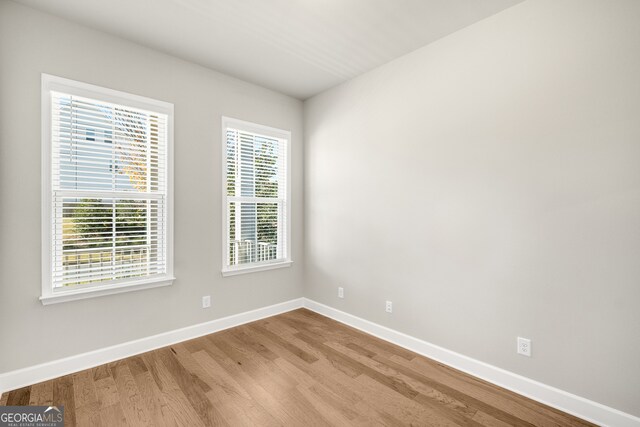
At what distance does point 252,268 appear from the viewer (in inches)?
136

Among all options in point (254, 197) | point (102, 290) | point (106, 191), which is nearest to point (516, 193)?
point (254, 197)

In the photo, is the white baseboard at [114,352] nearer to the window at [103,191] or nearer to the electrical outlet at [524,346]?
the window at [103,191]

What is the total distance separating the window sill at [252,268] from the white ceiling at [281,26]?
2163 mm

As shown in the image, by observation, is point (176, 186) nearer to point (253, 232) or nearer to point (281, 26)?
point (253, 232)

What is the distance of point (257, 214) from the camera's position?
354cm

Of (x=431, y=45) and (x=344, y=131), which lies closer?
(x=431, y=45)

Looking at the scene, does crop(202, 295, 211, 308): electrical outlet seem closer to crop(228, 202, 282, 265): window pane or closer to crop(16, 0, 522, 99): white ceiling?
crop(228, 202, 282, 265): window pane

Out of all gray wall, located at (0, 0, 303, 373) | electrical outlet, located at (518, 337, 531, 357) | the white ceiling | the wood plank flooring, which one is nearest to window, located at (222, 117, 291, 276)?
gray wall, located at (0, 0, 303, 373)

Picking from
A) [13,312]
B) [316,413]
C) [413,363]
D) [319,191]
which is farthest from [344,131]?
[13,312]

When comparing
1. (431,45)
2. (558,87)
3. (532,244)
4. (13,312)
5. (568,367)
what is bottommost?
(568,367)

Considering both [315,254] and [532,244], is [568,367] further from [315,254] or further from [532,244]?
[315,254]

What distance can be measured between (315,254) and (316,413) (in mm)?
2075

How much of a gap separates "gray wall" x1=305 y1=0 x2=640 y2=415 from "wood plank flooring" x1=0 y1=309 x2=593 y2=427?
34cm

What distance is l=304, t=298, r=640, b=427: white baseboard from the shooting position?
5.83 feet
